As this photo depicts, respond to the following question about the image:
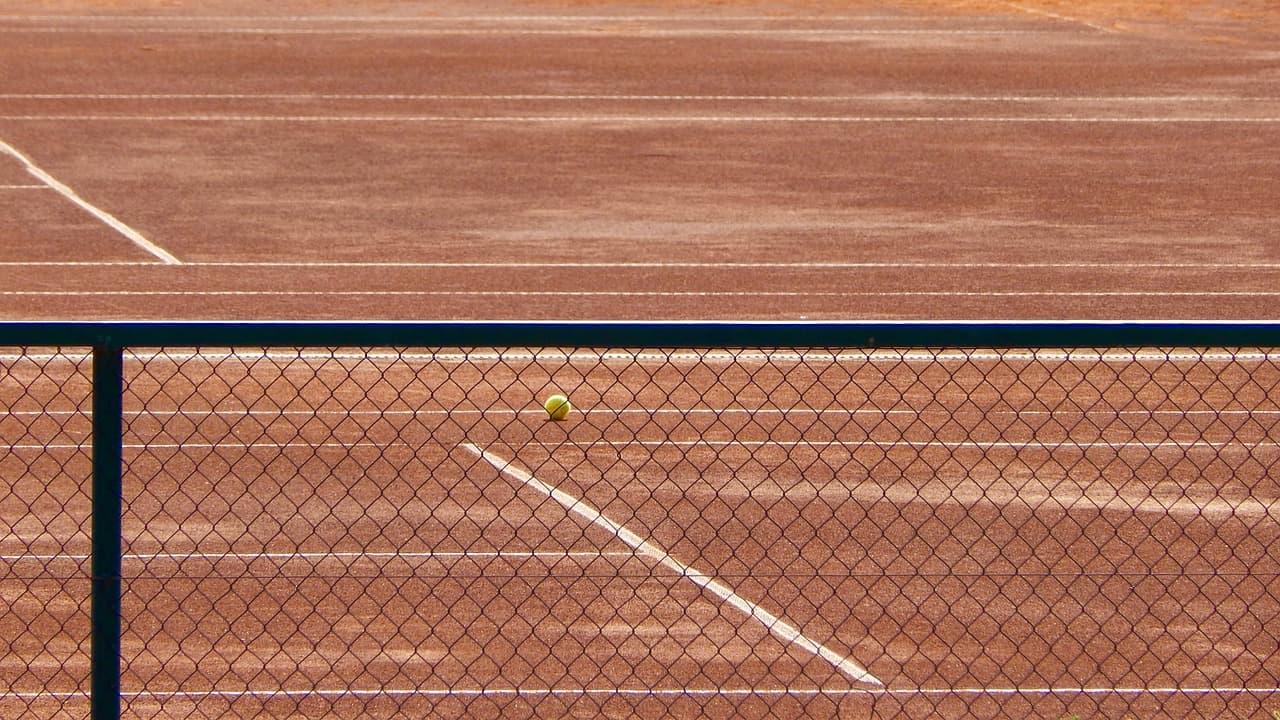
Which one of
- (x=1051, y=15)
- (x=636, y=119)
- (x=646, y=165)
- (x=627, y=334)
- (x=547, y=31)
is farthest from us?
(x=1051, y=15)

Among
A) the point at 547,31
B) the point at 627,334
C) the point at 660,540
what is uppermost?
the point at 627,334

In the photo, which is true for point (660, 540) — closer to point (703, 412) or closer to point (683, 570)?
point (683, 570)

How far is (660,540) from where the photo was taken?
11.7 metres

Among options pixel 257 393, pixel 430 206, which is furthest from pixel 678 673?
pixel 430 206

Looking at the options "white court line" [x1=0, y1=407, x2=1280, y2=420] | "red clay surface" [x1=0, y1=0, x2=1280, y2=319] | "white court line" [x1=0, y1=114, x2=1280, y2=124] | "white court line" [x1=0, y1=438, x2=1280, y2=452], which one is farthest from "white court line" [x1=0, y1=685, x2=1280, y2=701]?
"white court line" [x1=0, y1=114, x2=1280, y2=124]

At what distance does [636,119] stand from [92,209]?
10500mm

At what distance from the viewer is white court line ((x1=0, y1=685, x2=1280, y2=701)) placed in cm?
890

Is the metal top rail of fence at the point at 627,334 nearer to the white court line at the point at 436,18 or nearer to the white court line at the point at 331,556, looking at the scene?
the white court line at the point at 331,556

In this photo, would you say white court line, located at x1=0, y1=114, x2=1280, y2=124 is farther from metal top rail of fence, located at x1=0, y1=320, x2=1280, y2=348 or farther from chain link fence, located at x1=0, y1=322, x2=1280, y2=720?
metal top rail of fence, located at x1=0, y1=320, x2=1280, y2=348

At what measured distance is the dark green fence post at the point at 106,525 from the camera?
19.5 feet

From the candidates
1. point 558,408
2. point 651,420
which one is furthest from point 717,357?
point 651,420

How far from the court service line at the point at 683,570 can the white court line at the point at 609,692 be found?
0.28 meters

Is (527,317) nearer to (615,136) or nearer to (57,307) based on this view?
(57,307)

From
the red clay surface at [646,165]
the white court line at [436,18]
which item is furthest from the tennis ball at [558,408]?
the white court line at [436,18]
